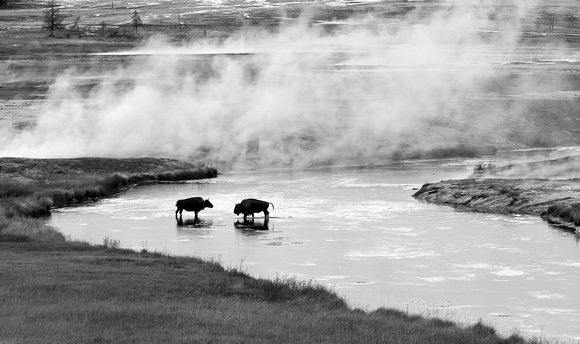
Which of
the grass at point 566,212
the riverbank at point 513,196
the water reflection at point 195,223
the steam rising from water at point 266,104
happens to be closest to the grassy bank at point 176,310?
the water reflection at point 195,223

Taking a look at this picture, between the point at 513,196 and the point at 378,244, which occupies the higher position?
the point at 513,196

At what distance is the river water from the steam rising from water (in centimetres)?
1410

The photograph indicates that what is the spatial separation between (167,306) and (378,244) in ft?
46.5

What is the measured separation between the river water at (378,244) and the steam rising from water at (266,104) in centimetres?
1410

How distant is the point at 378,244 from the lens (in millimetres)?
33500

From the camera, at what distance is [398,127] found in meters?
72.2

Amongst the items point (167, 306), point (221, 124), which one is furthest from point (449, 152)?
point (167, 306)

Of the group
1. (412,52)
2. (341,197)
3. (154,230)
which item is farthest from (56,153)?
(412,52)

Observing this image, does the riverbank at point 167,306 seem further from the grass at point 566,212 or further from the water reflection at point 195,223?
the grass at point 566,212

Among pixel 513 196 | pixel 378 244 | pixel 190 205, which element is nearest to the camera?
pixel 378 244

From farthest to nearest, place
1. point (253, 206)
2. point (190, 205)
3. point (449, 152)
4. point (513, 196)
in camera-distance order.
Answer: point (449, 152) < point (513, 196) < point (190, 205) < point (253, 206)

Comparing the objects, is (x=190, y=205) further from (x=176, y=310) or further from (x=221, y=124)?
(x=221, y=124)

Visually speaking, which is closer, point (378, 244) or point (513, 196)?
point (378, 244)

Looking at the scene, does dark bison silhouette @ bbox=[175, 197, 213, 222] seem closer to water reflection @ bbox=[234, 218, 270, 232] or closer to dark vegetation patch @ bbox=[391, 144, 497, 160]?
water reflection @ bbox=[234, 218, 270, 232]
